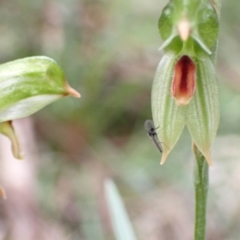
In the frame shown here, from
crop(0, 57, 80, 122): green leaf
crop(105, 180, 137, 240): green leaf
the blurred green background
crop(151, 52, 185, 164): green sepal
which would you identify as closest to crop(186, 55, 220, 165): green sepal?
crop(151, 52, 185, 164): green sepal

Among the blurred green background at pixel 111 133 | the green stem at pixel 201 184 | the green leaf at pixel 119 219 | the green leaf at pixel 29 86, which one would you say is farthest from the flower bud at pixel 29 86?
→ the blurred green background at pixel 111 133

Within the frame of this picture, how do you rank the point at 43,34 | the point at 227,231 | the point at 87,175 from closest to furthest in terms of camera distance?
the point at 227,231, the point at 87,175, the point at 43,34

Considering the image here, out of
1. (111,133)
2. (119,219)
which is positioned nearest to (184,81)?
(119,219)

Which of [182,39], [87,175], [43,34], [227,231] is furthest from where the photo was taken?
[43,34]

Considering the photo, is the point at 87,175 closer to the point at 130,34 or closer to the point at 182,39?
the point at 130,34

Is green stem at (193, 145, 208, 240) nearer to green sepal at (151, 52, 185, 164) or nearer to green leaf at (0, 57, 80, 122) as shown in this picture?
green sepal at (151, 52, 185, 164)

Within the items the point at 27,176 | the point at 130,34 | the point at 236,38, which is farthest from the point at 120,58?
the point at 27,176

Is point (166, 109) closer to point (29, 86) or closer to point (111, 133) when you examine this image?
point (29, 86)
